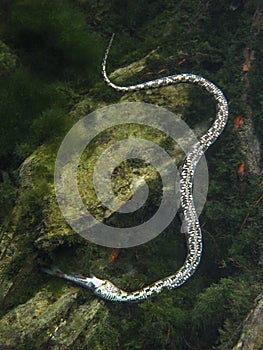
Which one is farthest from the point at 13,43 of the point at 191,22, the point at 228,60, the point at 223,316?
the point at 223,316

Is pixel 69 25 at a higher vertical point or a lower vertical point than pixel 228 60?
higher

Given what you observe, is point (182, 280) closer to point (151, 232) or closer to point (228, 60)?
point (151, 232)

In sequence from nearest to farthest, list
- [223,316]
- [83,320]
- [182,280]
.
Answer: [83,320] → [223,316] → [182,280]

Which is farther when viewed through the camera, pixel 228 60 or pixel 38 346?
pixel 228 60

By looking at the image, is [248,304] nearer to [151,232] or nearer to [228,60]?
[151,232]

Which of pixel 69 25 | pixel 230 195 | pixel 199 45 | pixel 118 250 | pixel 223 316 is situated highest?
pixel 69 25

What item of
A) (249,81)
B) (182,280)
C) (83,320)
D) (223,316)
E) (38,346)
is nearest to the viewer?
(38,346)

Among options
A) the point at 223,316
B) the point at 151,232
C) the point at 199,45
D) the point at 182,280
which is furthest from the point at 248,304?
the point at 199,45
